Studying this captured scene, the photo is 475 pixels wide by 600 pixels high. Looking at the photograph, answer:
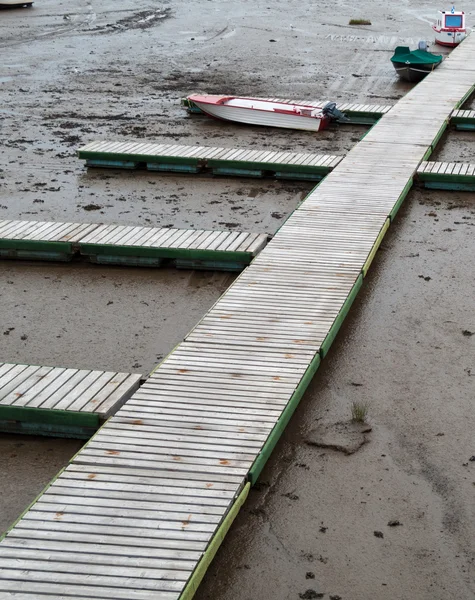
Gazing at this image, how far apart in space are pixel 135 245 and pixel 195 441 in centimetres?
497

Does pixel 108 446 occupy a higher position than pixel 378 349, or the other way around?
pixel 108 446

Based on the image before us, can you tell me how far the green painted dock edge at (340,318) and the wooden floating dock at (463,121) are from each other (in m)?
9.36

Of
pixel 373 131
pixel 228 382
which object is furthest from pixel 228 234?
pixel 373 131

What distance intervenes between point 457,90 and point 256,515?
661 inches

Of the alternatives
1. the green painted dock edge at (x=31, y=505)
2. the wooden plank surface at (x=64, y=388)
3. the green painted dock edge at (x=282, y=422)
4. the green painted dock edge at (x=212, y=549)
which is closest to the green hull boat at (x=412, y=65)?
the green painted dock edge at (x=282, y=422)

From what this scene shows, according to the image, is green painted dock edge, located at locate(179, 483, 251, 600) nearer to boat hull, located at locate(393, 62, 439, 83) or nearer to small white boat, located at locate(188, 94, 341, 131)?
small white boat, located at locate(188, 94, 341, 131)

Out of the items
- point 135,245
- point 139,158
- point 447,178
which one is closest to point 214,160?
point 139,158

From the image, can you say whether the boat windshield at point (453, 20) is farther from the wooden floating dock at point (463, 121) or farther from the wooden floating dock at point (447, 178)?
the wooden floating dock at point (447, 178)

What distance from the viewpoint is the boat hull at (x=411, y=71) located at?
76.3 ft

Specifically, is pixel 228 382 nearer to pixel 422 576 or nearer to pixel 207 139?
pixel 422 576

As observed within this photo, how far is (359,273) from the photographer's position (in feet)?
34.7

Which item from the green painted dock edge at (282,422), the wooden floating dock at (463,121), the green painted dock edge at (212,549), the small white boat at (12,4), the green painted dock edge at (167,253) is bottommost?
the wooden floating dock at (463,121)

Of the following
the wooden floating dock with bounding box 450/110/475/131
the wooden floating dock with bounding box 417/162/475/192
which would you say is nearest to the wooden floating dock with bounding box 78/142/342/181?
the wooden floating dock with bounding box 417/162/475/192

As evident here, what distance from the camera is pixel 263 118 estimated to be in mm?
18609
